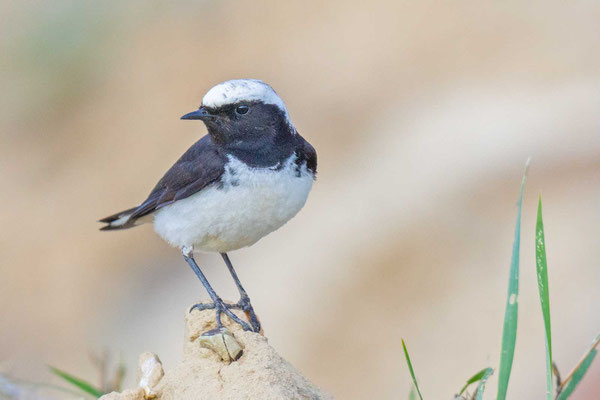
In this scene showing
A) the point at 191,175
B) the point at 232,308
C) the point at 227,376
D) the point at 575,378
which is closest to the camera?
the point at 227,376

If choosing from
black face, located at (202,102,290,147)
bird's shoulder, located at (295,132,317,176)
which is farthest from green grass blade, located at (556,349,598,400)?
black face, located at (202,102,290,147)

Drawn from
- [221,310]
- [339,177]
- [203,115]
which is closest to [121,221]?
[203,115]

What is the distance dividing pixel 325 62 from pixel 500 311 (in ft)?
15.9

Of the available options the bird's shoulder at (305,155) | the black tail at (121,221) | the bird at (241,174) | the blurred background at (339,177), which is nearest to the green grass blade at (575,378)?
the bird at (241,174)

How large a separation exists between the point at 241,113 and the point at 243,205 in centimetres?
48

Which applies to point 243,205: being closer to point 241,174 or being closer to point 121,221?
point 241,174

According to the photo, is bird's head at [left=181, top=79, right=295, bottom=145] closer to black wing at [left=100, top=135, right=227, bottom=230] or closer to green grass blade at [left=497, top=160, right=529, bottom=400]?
black wing at [left=100, top=135, right=227, bottom=230]

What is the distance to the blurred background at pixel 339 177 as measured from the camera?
930 centimetres

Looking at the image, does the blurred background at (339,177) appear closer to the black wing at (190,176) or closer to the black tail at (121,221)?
the black tail at (121,221)

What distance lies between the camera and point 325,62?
12852 millimetres

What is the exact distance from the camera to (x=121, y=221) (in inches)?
235

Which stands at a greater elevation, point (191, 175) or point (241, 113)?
point (241, 113)

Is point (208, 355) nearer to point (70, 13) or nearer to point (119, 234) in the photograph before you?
point (119, 234)

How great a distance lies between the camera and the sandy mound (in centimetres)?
380
